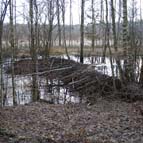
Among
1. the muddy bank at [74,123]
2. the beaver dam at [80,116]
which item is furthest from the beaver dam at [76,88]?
the muddy bank at [74,123]

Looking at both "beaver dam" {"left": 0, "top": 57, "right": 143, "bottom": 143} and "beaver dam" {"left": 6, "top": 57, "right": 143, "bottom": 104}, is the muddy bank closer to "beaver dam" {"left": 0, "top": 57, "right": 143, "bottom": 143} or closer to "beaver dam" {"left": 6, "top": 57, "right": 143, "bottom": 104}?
"beaver dam" {"left": 0, "top": 57, "right": 143, "bottom": 143}

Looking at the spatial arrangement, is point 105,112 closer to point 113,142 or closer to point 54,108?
point 54,108

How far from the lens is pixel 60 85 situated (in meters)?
19.0

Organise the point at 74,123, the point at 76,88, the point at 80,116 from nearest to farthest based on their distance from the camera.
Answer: the point at 74,123 → the point at 80,116 → the point at 76,88

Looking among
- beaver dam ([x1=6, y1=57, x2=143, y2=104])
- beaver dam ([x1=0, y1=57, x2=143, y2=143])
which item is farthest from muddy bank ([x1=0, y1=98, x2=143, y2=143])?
beaver dam ([x1=6, y1=57, x2=143, y2=104])

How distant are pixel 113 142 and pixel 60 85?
37.5 feet

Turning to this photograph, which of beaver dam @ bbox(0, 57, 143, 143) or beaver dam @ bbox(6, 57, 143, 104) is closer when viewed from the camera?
beaver dam @ bbox(0, 57, 143, 143)

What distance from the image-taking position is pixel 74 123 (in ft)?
31.0

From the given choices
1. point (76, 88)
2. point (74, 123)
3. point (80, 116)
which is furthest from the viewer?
point (76, 88)

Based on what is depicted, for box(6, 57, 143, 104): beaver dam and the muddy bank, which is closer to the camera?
the muddy bank

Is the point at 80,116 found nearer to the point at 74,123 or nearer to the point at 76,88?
the point at 74,123

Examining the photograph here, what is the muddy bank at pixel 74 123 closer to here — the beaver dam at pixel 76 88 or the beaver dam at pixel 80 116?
the beaver dam at pixel 80 116

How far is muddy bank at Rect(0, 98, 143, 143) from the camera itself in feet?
25.9

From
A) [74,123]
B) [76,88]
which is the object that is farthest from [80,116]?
[76,88]
